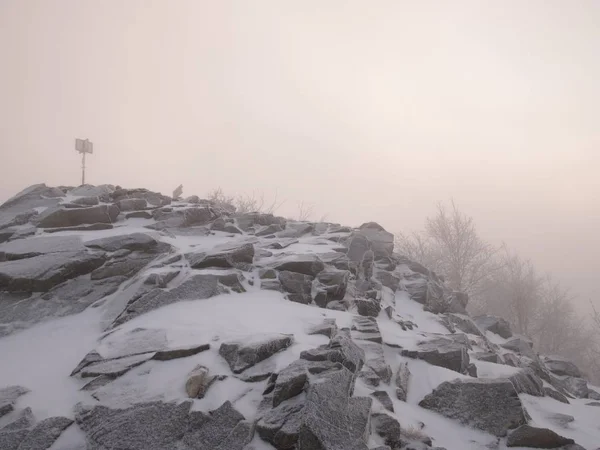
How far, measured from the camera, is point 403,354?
6.67 metres

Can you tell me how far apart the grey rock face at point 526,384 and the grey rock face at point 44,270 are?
9691 mm

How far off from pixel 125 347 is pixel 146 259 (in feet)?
13.1

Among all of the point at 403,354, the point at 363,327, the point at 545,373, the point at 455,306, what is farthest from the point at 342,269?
the point at 545,373

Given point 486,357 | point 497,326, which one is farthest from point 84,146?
point 497,326

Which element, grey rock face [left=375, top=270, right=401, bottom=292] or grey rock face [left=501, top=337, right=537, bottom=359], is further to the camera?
grey rock face [left=375, top=270, right=401, bottom=292]

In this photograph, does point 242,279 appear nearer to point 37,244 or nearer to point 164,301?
point 164,301

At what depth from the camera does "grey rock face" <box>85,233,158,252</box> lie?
9.33m

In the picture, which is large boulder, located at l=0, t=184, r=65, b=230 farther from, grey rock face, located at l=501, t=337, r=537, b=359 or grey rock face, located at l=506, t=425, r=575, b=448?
grey rock face, located at l=501, t=337, r=537, b=359

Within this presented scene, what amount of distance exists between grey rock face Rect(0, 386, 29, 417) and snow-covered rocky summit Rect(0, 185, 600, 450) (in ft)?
0.08

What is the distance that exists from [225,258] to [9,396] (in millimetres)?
4918

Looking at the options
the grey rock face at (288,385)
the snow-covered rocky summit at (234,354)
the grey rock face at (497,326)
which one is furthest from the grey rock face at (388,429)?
the grey rock face at (497,326)

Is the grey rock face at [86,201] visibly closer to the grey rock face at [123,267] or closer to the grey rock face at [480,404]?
the grey rock face at [123,267]

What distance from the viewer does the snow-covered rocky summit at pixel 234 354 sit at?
4145 millimetres

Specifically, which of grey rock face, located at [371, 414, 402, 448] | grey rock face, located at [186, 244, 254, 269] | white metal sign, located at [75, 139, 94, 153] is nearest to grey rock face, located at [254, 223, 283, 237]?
grey rock face, located at [186, 244, 254, 269]
